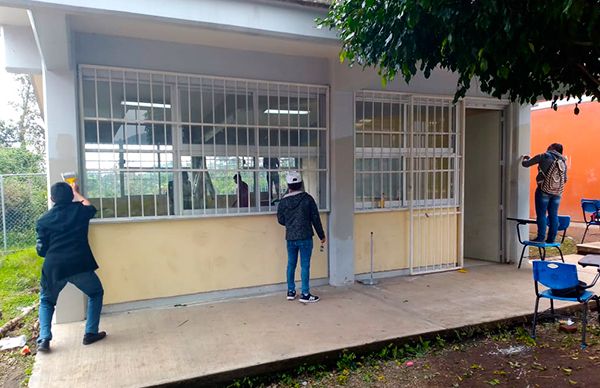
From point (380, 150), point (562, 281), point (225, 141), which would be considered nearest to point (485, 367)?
point (562, 281)

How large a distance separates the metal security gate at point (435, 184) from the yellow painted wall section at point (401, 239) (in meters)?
0.02

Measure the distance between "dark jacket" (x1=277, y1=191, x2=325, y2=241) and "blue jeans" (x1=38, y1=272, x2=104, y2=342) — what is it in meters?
2.14

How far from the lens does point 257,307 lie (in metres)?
4.93

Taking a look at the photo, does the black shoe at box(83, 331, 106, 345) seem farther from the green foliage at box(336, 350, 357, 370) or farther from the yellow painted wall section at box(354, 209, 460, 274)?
the yellow painted wall section at box(354, 209, 460, 274)

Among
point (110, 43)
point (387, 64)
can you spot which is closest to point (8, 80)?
point (110, 43)

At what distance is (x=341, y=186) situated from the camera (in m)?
5.75

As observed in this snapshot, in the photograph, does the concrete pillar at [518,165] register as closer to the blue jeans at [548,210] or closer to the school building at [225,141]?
the blue jeans at [548,210]

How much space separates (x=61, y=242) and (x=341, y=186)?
11.1ft

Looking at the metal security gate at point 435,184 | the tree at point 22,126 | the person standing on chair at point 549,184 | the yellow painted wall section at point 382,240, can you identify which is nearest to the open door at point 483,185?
the person standing on chair at point 549,184

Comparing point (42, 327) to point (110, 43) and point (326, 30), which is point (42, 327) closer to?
point (110, 43)

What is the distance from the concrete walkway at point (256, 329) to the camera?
3383 millimetres

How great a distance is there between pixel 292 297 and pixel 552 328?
290 centimetres

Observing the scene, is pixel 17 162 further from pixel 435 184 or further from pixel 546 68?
pixel 546 68

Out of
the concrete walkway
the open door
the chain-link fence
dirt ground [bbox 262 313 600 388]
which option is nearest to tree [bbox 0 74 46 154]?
the chain-link fence
